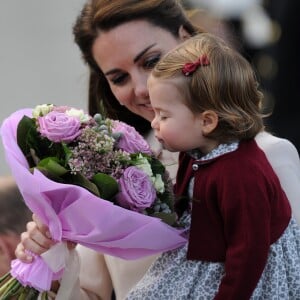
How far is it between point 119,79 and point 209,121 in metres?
0.65

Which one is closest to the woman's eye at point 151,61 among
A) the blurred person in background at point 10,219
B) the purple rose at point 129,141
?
the purple rose at point 129,141

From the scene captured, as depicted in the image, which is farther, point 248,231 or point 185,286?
point 185,286

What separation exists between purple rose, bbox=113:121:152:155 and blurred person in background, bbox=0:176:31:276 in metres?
0.78

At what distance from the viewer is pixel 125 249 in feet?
6.30

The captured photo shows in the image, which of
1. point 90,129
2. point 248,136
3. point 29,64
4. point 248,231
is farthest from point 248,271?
point 29,64

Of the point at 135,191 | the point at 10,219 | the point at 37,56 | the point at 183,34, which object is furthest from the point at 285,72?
the point at 135,191

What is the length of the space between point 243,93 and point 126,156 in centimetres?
34

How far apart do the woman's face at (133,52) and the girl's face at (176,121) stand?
443 millimetres

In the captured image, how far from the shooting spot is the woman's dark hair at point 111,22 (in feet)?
7.63

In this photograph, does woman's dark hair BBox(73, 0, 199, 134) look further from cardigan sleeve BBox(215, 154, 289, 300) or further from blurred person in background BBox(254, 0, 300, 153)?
blurred person in background BBox(254, 0, 300, 153)

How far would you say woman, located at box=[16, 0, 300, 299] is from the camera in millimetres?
2285

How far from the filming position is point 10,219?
2578 millimetres

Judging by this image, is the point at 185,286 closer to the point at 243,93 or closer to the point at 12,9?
the point at 243,93

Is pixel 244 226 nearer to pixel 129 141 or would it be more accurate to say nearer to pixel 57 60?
pixel 129 141
